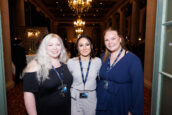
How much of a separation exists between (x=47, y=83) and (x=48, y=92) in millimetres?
114

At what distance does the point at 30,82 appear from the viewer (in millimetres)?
1461

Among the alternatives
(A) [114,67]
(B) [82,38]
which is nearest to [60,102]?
(A) [114,67]

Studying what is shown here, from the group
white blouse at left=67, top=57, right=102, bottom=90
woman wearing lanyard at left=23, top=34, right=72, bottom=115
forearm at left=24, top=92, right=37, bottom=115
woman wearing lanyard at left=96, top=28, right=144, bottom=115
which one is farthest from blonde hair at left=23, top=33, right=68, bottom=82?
woman wearing lanyard at left=96, top=28, right=144, bottom=115

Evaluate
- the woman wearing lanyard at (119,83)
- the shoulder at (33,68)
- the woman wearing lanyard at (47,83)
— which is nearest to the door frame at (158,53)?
the woman wearing lanyard at (119,83)

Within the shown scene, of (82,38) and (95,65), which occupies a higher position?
(82,38)

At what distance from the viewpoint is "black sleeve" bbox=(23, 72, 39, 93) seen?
4.76 ft

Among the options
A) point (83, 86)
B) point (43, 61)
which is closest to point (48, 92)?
point (43, 61)

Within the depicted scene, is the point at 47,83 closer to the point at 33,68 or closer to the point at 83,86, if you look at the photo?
the point at 33,68

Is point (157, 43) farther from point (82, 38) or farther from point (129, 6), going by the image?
point (129, 6)

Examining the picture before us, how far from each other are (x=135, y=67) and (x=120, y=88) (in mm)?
335

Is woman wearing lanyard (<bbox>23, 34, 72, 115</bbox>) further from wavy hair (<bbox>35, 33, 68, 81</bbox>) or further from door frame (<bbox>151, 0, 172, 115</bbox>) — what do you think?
door frame (<bbox>151, 0, 172, 115</bbox>)

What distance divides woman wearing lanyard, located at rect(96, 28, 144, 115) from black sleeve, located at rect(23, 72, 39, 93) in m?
0.89

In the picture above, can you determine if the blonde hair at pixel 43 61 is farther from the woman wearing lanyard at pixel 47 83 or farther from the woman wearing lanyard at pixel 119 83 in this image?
the woman wearing lanyard at pixel 119 83

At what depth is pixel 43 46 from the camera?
163cm
